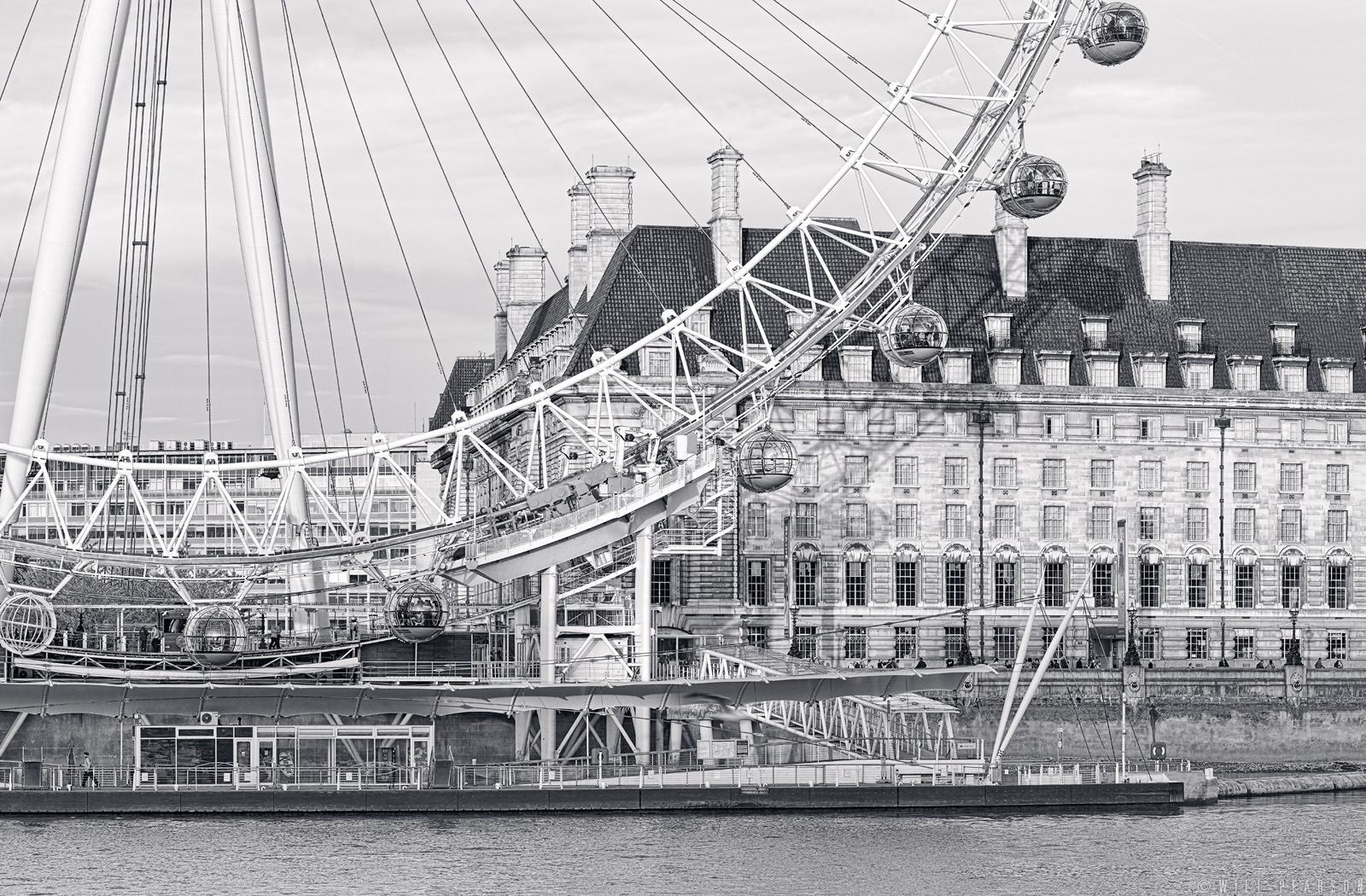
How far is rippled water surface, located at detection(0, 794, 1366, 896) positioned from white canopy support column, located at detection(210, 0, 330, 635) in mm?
12386

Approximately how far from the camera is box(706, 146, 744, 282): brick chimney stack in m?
113

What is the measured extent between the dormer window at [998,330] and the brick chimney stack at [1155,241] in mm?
7521

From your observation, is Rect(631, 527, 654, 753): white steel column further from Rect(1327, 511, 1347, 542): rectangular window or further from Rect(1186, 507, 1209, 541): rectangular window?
Rect(1327, 511, 1347, 542): rectangular window

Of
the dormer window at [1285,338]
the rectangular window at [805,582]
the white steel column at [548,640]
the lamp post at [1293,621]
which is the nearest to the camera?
the white steel column at [548,640]

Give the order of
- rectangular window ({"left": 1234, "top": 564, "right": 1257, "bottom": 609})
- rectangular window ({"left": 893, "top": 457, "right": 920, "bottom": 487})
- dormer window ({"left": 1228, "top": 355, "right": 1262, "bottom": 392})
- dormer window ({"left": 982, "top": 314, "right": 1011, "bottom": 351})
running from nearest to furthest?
rectangular window ({"left": 893, "top": 457, "right": 920, "bottom": 487})
rectangular window ({"left": 1234, "top": 564, "right": 1257, "bottom": 609})
dormer window ({"left": 982, "top": 314, "right": 1011, "bottom": 351})
dormer window ({"left": 1228, "top": 355, "right": 1262, "bottom": 392})

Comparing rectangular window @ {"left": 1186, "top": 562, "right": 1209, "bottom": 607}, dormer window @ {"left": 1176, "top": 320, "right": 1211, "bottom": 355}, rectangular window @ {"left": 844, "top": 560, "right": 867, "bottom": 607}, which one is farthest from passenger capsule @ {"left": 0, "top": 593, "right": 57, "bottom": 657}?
dormer window @ {"left": 1176, "top": 320, "right": 1211, "bottom": 355}

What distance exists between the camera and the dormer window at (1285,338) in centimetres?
11825

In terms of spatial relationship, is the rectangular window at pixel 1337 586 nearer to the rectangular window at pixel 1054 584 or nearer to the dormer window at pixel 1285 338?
the dormer window at pixel 1285 338

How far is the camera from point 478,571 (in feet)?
267

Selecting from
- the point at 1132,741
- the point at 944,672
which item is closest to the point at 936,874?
the point at 944,672

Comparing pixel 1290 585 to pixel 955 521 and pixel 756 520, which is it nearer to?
pixel 955 521

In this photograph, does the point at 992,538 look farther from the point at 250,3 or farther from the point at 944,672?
the point at 250,3

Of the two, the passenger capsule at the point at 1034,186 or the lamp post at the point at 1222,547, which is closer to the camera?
the passenger capsule at the point at 1034,186

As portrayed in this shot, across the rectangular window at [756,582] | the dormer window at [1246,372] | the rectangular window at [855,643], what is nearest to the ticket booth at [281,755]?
the rectangular window at [756,582]
